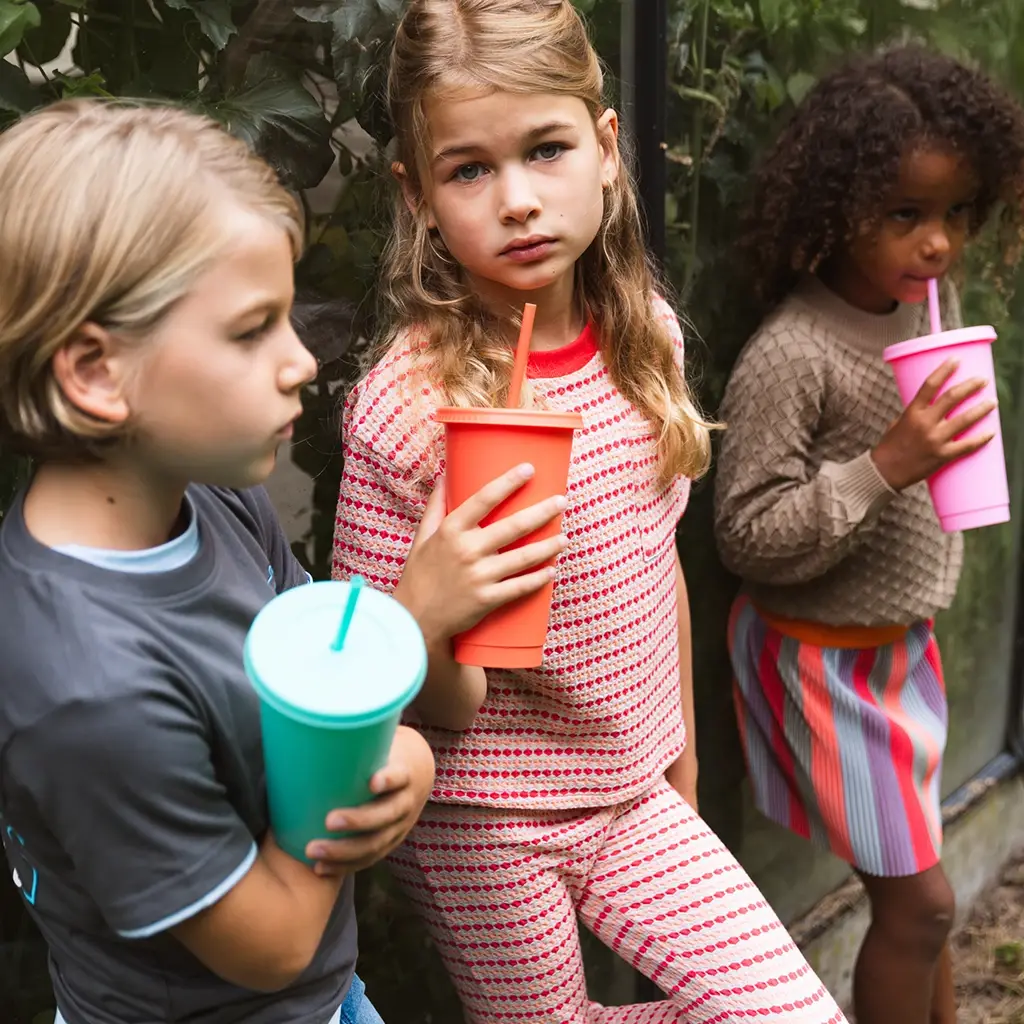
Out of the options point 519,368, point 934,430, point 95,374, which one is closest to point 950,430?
point 934,430

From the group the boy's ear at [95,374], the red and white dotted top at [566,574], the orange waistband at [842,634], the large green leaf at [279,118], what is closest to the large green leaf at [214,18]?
the large green leaf at [279,118]

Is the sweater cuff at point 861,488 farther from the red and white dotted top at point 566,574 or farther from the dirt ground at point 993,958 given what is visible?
the dirt ground at point 993,958

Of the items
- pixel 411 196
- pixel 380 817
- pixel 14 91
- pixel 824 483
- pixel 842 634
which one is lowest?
pixel 842 634

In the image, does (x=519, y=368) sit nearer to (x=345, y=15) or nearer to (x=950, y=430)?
(x=345, y=15)

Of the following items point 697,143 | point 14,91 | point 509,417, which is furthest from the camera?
point 697,143

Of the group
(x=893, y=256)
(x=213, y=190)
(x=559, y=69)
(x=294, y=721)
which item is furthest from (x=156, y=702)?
(x=893, y=256)

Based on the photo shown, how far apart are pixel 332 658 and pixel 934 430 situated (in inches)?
42.8

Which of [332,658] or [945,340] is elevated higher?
[332,658]

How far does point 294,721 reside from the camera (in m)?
0.89

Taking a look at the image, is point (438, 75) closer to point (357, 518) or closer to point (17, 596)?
point (357, 518)

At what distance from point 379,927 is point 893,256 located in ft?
4.08

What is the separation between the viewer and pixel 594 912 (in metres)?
1.50

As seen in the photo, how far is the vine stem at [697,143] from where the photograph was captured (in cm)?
201

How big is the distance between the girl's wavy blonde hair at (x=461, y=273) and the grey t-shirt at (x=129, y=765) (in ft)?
1.59
